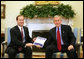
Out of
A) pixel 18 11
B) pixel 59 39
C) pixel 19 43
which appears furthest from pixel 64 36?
pixel 18 11

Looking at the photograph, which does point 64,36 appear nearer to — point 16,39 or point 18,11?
point 16,39

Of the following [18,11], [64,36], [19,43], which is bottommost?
[19,43]

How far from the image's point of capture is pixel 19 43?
3.40 meters

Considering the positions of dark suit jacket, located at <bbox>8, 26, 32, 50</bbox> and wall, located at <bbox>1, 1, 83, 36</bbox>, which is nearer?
dark suit jacket, located at <bbox>8, 26, 32, 50</bbox>

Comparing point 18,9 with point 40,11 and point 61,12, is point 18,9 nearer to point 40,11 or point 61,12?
point 40,11

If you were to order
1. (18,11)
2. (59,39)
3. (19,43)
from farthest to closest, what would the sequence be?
(18,11)
(59,39)
(19,43)

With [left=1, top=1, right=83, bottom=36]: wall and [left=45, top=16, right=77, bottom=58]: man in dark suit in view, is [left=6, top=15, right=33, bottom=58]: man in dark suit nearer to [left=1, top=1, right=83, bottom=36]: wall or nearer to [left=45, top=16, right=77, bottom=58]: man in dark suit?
[left=45, top=16, right=77, bottom=58]: man in dark suit

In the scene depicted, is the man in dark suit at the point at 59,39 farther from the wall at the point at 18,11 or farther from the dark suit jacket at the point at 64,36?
the wall at the point at 18,11

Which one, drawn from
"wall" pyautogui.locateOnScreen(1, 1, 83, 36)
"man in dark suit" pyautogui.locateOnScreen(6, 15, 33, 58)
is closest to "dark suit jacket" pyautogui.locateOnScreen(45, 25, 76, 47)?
"man in dark suit" pyautogui.locateOnScreen(6, 15, 33, 58)

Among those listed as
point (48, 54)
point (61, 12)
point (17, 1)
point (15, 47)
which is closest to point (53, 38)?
point (48, 54)

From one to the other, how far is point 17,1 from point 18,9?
10.4 inches

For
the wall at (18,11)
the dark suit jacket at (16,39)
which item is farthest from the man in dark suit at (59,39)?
the wall at (18,11)

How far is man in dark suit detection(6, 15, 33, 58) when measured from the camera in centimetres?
339

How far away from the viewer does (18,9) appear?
6.00m
